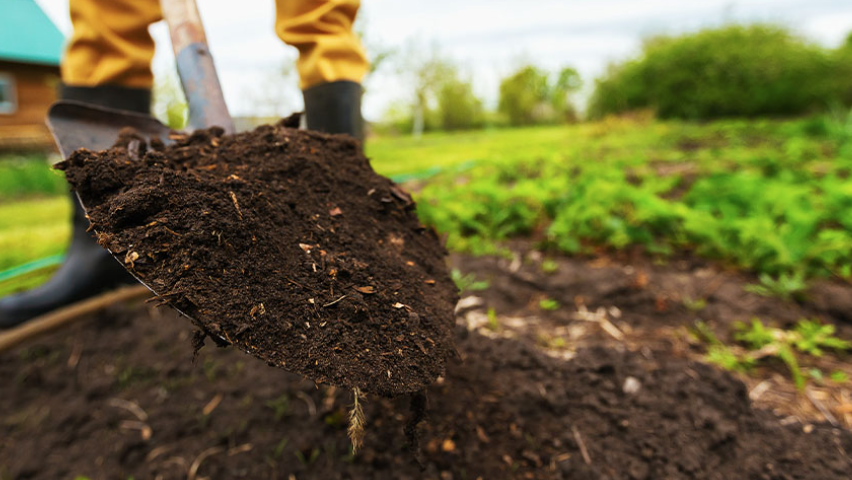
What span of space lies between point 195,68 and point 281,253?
0.86 metres

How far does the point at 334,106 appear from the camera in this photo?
1677 mm

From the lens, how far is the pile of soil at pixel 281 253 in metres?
0.90

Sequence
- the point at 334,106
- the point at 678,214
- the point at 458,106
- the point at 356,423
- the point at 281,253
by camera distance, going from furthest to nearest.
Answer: the point at 458,106 → the point at 678,214 → the point at 334,106 → the point at 281,253 → the point at 356,423

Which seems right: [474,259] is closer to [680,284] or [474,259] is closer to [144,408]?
[680,284]

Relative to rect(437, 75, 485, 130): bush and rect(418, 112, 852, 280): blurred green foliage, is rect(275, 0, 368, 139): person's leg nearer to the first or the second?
rect(418, 112, 852, 280): blurred green foliage

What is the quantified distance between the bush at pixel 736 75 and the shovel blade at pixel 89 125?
12.2 metres

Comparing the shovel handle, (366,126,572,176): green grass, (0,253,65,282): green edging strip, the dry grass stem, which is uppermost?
the shovel handle

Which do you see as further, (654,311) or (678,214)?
(678,214)

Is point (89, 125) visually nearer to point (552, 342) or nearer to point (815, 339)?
point (552, 342)

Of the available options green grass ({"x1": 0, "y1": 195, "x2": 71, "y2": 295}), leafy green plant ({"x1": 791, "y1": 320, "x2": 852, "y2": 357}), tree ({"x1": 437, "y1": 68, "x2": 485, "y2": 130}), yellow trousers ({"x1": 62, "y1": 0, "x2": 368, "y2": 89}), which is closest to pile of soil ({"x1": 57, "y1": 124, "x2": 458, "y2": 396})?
yellow trousers ({"x1": 62, "y1": 0, "x2": 368, "y2": 89})

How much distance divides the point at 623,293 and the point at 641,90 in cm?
1192

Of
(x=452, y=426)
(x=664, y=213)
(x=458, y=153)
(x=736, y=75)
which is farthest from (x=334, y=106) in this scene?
(x=736, y=75)

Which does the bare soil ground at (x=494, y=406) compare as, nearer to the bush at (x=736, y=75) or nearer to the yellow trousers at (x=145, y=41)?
the yellow trousers at (x=145, y=41)

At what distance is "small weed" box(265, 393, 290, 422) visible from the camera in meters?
1.54
